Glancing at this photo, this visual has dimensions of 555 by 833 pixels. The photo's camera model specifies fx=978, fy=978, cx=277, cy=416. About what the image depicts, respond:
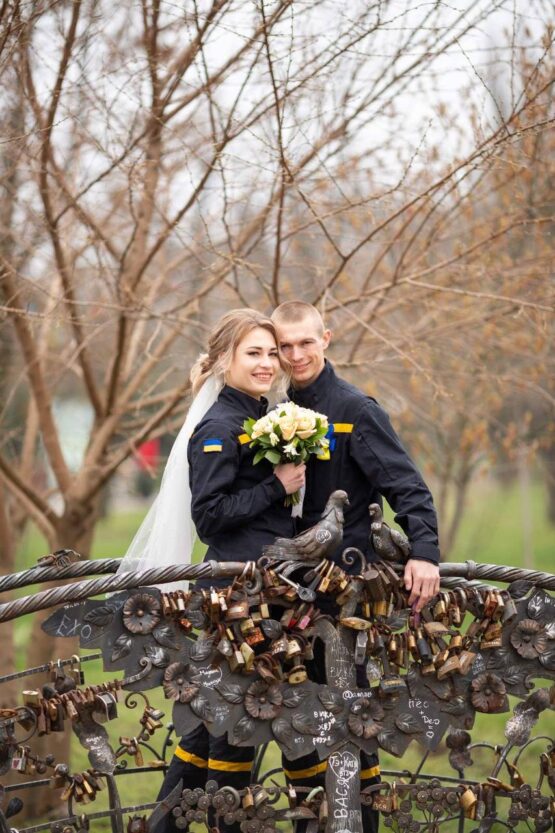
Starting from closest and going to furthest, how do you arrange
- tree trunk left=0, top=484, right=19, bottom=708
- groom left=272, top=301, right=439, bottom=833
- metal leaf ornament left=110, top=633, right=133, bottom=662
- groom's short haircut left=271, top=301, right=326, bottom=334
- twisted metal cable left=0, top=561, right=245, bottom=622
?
twisted metal cable left=0, top=561, right=245, bottom=622 → metal leaf ornament left=110, top=633, right=133, bottom=662 → groom left=272, top=301, right=439, bottom=833 → groom's short haircut left=271, top=301, right=326, bottom=334 → tree trunk left=0, top=484, right=19, bottom=708

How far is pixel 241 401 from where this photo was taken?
3.47 meters

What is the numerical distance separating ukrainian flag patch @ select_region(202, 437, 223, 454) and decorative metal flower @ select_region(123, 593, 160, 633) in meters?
0.55

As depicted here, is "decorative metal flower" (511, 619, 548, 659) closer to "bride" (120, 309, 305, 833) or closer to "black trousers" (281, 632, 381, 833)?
"black trousers" (281, 632, 381, 833)

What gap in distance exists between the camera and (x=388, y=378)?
6.56 metres

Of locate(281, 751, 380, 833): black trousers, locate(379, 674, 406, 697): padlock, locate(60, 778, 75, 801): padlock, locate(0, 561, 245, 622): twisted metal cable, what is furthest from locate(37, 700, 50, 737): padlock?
locate(379, 674, 406, 697): padlock

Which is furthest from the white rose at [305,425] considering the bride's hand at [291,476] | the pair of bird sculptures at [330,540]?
the pair of bird sculptures at [330,540]

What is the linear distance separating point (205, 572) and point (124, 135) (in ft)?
8.73

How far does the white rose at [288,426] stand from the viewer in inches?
122

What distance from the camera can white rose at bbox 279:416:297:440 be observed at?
3100 millimetres

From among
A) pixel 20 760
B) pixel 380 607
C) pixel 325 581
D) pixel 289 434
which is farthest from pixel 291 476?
pixel 20 760

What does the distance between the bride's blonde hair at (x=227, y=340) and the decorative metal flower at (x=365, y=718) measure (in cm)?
117

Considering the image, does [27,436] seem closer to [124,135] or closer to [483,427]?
[124,135]

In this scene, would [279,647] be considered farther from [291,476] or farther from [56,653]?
[56,653]

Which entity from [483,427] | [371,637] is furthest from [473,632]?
[483,427]
